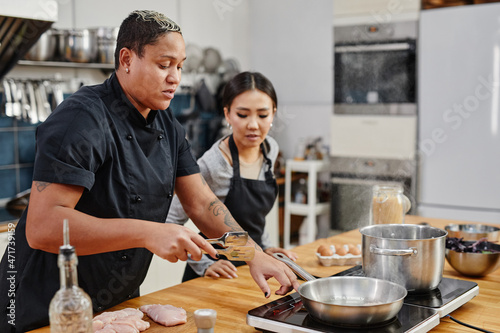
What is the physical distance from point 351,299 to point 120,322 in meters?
0.50

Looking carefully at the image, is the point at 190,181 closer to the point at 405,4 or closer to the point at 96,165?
the point at 96,165

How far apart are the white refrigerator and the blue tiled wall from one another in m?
2.47

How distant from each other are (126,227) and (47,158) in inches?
9.4

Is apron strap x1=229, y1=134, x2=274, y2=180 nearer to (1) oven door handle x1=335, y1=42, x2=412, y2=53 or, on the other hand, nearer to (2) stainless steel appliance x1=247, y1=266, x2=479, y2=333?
(2) stainless steel appliance x1=247, y1=266, x2=479, y2=333

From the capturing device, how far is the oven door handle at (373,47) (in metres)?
3.76

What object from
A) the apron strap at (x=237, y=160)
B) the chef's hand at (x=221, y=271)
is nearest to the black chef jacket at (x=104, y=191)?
the chef's hand at (x=221, y=271)

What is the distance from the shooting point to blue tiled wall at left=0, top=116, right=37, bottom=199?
10.7 ft

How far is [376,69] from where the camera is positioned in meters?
3.89

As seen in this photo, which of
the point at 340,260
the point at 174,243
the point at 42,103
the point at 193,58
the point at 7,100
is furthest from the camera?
the point at 193,58

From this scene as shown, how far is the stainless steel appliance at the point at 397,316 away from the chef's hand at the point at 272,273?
0.08 metres

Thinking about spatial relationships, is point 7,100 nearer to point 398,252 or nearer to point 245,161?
point 245,161

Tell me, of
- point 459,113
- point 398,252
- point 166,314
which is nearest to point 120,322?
point 166,314

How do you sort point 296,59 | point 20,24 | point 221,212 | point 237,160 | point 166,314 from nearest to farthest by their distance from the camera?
point 166,314 → point 221,212 → point 237,160 → point 20,24 → point 296,59

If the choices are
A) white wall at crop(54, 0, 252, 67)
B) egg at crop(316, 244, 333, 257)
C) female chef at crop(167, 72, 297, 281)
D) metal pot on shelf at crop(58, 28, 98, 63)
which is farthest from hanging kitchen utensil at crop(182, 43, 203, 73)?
egg at crop(316, 244, 333, 257)
